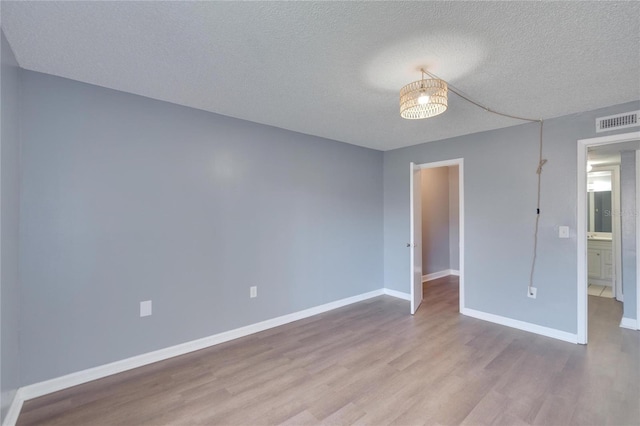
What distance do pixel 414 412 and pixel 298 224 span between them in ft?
7.71

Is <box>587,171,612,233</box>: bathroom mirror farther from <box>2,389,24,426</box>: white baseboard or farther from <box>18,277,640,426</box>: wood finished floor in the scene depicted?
<box>2,389,24,426</box>: white baseboard

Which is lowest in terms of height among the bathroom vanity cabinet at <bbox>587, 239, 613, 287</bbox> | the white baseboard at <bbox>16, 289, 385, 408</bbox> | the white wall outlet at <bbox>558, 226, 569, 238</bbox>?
the white baseboard at <bbox>16, 289, 385, 408</bbox>

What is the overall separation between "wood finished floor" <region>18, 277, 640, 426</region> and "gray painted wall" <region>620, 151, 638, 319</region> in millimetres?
406

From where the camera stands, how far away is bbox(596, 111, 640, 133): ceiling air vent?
2.67 metres

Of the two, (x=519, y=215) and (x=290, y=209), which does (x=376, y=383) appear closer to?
(x=290, y=209)

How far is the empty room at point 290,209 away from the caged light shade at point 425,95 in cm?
1

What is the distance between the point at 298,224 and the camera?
12.2ft

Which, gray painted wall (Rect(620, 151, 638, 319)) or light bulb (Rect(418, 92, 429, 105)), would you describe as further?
gray painted wall (Rect(620, 151, 638, 319))

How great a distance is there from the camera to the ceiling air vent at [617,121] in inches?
105

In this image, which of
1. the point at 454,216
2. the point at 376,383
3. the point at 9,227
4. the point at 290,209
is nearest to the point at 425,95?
the point at 290,209

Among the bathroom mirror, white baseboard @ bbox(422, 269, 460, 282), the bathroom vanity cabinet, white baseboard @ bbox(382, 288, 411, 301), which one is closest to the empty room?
white baseboard @ bbox(382, 288, 411, 301)

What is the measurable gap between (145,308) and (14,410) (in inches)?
36.7

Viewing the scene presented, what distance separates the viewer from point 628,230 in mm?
3426

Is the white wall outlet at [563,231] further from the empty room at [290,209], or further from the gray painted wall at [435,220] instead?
the gray painted wall at [435,220]
